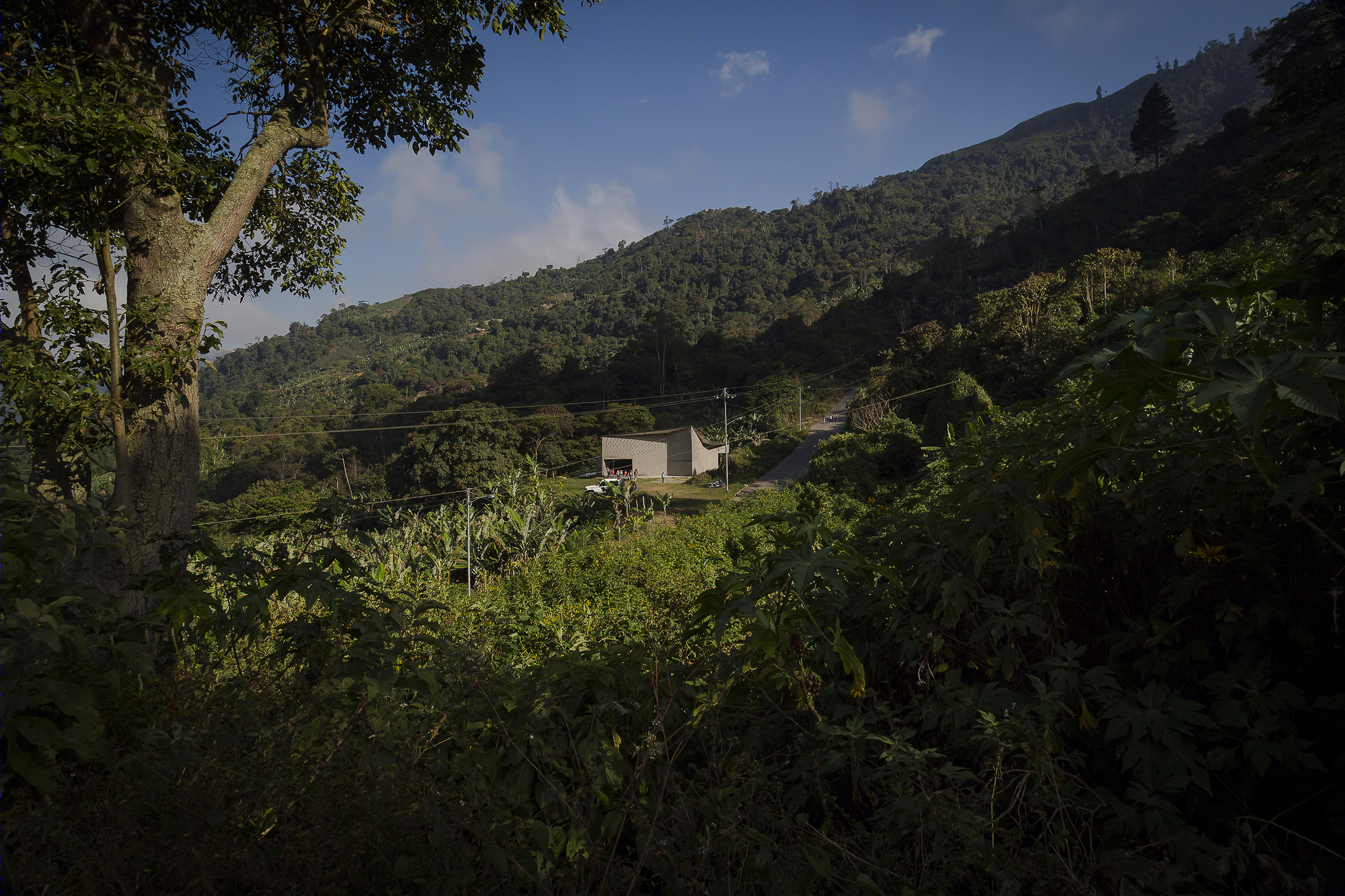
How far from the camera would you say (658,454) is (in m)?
44.3

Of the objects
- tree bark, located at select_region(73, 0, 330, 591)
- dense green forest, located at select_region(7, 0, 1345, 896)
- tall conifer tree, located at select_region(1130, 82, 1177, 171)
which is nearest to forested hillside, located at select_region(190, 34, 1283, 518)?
tree bark, located at select_region(73, 0, 330, 591)

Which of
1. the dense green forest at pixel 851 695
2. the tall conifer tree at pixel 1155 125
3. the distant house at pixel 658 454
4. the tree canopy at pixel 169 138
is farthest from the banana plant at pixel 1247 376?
the tall conifer tree at pixel 1155 125

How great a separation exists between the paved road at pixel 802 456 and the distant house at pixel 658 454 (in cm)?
631

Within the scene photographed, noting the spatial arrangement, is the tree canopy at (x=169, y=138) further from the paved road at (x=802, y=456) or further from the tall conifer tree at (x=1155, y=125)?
the tall conifer tree at (x=1155, y=125)

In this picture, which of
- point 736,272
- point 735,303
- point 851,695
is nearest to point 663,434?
point 851,695

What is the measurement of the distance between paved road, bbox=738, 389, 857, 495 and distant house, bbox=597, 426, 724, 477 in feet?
20.7

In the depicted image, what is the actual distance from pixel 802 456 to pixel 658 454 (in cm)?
1095

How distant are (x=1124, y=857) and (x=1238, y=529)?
103 centimetres

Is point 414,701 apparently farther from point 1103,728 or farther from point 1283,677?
point 1283,677

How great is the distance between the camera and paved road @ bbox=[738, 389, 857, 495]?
1196 inches

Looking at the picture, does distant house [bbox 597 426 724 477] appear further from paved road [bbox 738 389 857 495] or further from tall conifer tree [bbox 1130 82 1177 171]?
tall conifer tree [bbox 1130 82 1177 171]

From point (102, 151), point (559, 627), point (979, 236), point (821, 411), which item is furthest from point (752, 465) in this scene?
point (979, 236)

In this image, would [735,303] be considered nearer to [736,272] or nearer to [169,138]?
[736,272]

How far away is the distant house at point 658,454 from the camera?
4253cm
